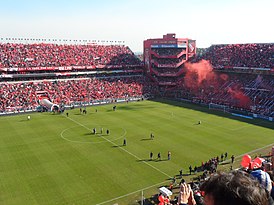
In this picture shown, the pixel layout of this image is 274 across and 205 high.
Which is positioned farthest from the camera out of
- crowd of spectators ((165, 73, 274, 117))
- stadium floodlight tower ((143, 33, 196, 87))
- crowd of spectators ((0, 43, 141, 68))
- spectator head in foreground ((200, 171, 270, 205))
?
stadium floodlight tower ((143, 33, 196, 87))

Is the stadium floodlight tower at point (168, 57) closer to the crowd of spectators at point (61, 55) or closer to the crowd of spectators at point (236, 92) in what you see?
the crowd of spectators at point (236, 92)

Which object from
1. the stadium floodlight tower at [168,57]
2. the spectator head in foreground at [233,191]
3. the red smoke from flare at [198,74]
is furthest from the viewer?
the stadium floodlight tower at [168,57]

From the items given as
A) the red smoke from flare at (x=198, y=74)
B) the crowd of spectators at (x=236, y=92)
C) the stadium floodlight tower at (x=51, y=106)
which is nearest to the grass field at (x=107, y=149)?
the stadium floodlight tower at (x=51, y=106)

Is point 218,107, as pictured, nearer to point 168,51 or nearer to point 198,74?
point 198,74

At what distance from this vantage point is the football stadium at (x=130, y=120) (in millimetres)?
25156

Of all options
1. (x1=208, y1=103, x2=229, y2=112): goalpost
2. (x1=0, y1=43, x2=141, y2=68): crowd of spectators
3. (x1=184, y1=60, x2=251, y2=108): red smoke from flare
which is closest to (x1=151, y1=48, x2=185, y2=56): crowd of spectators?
(x1=184, y1=60, x2=251, y2=108): red smoke from flare

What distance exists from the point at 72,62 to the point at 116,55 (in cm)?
1621

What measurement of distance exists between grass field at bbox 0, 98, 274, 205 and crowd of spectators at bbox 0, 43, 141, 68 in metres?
21.0

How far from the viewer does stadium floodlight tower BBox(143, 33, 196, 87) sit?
7712 centimetres

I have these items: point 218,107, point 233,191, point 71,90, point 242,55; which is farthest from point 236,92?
point 233,191

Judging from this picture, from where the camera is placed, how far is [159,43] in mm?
79562

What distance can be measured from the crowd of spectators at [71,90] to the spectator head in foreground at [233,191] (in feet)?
188

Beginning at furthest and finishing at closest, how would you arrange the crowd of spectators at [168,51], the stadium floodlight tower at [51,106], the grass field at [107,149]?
the crowd of spectators at [168,51] < the stadium floodlight tower at [51,106] < the grass field at [107,149]

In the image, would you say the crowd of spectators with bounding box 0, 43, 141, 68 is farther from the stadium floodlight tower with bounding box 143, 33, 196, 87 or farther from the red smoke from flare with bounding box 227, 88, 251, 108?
the red smoke from flare with bounding box 227, 88, 251, 108
